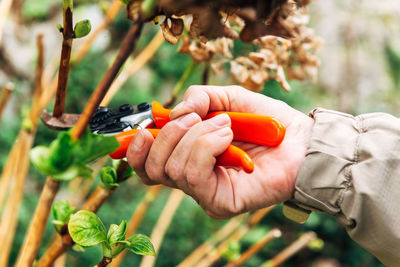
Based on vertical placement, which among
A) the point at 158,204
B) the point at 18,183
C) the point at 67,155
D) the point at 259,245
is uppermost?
the point at 67,155

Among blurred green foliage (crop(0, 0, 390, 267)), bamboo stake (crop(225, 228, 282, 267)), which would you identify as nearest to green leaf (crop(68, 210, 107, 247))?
bamboo stake (crop(225, 228, 282, 267))

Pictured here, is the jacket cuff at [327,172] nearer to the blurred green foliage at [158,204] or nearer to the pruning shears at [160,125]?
the pruning shears at [160,125]

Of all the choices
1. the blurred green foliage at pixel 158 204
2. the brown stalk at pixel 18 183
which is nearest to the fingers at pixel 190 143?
the brown stalk at pixel 18 183

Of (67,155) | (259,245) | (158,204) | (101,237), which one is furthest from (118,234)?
(158,204)

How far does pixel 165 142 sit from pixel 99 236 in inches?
5.8

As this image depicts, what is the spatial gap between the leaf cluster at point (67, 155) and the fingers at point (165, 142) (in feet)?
0.60

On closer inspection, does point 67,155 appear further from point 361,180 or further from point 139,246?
point 361,180

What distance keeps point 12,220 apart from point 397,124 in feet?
1.76

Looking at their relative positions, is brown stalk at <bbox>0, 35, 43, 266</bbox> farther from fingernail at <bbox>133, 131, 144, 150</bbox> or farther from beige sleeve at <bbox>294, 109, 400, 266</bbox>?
beige sleeve at <bbox>294, 109, 400, 266</bbox>

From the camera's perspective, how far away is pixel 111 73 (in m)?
0.24

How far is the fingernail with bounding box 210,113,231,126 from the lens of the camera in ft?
1.45

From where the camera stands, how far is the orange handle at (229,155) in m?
0.41

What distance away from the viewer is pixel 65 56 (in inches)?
12.0

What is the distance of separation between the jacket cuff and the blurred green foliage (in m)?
0.54
